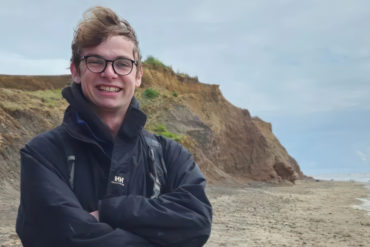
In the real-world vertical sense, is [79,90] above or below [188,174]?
above

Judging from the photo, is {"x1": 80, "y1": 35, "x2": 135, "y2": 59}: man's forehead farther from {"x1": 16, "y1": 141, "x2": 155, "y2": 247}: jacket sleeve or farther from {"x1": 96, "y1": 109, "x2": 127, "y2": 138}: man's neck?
{"x1": 16, "y1": 141, "x2": 155, "y2": 247}: jacket sleeve

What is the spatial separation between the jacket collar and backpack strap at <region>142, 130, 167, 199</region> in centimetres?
13

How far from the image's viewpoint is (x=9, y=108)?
14.6 m

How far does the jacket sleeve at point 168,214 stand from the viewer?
215 centimetres

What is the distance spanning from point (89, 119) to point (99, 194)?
45 cm

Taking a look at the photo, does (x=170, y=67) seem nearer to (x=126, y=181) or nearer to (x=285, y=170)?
(x=285, y=170)

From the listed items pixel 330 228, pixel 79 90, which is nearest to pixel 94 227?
pixel 79 90

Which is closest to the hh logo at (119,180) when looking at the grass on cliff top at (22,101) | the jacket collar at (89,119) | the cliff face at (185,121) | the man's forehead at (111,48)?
the jacket collar at (89,119)

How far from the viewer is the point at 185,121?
24.9 m

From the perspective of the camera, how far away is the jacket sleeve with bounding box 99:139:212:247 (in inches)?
84.8

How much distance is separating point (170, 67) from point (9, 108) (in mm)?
19583

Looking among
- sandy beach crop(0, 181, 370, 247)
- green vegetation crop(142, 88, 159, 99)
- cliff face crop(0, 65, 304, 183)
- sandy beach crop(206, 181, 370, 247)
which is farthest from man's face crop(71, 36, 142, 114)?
green vegetation crop(142, 88, 159, 99)

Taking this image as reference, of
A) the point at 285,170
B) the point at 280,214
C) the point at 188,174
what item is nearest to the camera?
the point at 188,174

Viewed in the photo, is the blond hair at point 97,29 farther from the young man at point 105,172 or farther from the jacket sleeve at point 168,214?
the jacket sleeve at point 168,214
